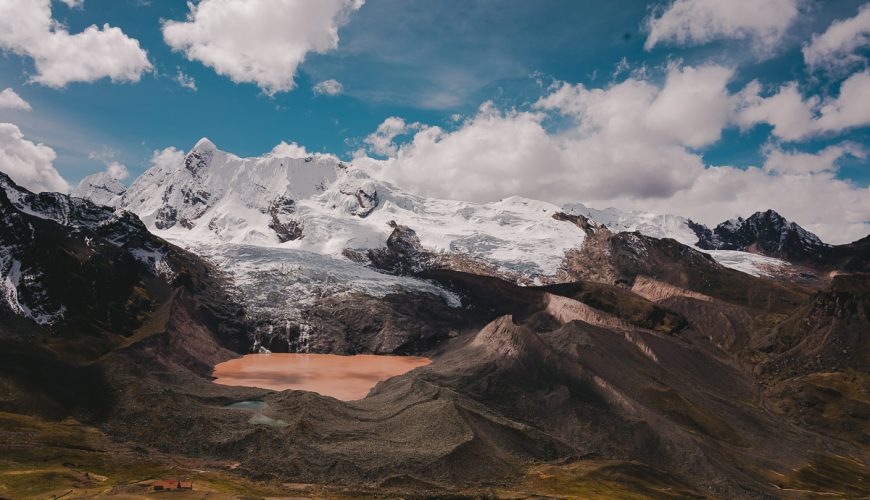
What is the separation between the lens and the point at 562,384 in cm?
15862

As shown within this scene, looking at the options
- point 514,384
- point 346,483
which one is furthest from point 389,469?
point 514,384

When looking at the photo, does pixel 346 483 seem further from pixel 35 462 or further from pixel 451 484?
pixel 35 462

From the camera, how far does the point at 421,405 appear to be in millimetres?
143500

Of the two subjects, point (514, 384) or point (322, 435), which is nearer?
point (322, 435)

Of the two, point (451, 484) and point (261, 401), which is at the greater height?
point (261, 401)

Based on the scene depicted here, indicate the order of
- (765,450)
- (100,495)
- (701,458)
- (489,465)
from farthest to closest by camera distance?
(765,450) → (701,458) → (489,465) → (100,495)

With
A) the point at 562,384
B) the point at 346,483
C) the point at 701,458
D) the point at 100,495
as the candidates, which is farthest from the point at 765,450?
the point at 100,495

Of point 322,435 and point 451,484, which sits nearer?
point 451,484

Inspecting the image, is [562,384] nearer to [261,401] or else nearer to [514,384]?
[514,384]

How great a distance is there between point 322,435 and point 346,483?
759 inches

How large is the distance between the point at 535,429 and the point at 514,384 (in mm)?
18172

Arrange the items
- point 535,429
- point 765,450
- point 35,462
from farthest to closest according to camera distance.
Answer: point 765,450 → point 535,429 → point 35,462

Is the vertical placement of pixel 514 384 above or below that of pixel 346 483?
above

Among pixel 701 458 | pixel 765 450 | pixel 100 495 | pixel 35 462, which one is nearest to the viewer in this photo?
pixel 100 495
